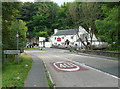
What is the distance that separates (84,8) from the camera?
38688mm

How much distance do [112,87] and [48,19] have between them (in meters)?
80.2

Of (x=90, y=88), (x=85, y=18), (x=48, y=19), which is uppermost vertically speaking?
(x=48, y=19)

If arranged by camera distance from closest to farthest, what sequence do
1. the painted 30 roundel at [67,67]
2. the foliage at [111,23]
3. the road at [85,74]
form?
the road at [85,74]
the foliage at [111,23]
the painted 30 roundel at [67,67]

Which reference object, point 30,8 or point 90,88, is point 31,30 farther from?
point 90,88

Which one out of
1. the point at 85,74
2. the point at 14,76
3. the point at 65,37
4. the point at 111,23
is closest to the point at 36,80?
the point at 14,76

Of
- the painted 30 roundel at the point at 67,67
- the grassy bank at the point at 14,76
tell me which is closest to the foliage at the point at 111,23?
the painted 30 roundel at the point at 67,67

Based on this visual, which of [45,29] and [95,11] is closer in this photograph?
[95,11]

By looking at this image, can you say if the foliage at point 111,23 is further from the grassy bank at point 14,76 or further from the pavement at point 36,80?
the grassy bank at point 14,76

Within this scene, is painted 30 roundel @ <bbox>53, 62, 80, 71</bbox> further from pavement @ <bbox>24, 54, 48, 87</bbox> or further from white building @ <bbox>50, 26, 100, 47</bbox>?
white building @ <bbox>50, 26, 100, 47</bbox>

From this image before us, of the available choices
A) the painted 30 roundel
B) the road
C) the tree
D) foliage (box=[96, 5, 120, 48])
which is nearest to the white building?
foliage (box=[96, 5, 120, 48])

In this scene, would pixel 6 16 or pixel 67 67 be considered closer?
pixel 6 16

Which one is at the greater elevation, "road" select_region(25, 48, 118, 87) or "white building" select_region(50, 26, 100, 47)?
"white building" select_region(50, 26, 100, 47)

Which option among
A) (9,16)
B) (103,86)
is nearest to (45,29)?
(9,16)

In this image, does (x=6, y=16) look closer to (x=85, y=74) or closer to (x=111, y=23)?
(x=85, y=74)
